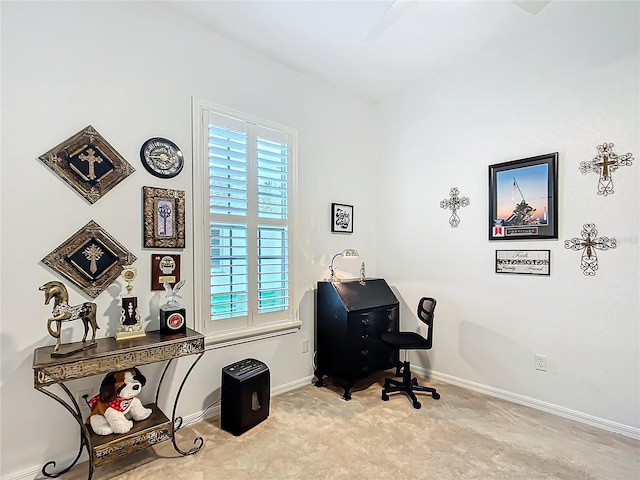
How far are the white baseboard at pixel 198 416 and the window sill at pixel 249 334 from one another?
0.50 meters

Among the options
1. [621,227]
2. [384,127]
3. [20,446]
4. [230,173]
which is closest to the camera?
[20,446]

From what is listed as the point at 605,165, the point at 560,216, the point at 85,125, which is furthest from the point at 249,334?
the point at 605,165

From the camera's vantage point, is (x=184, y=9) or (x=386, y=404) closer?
(x=184, y=9)

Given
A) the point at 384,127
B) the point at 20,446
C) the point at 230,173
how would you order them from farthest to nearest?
the point at 384,127, the point at 230,173, the point at 20,446

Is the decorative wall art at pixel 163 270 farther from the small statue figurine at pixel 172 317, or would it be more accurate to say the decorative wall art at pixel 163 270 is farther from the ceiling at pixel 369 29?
the ceiling at pixel 369 29

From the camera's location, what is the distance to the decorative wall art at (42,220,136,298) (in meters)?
2.13

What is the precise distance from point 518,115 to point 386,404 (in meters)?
2.77

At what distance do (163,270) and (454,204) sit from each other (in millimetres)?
2743

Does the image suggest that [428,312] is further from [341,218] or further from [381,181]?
[381,181]

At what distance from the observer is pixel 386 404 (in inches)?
117

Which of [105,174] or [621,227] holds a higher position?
[105,174]

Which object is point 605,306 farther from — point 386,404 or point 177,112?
point 177,112

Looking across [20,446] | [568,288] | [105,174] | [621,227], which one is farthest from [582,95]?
[20,446]

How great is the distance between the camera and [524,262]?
2.99m
